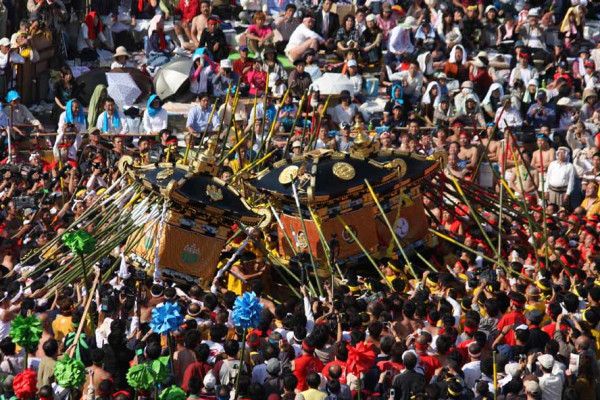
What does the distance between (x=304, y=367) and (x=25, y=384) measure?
8.13ft

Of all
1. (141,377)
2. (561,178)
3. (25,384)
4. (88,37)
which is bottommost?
(561,178)

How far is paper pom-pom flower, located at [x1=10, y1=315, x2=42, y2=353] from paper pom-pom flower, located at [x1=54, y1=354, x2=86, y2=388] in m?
0.75

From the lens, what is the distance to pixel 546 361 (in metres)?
14.3

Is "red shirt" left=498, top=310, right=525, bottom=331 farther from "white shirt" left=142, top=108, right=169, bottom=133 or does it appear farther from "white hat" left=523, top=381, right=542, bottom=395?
"white shirt" left=142, top=108, right=169, bottom=133

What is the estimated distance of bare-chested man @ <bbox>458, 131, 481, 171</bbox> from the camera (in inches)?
877

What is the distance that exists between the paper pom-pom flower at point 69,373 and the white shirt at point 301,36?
13267 mm

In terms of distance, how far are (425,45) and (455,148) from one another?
4.47 metres

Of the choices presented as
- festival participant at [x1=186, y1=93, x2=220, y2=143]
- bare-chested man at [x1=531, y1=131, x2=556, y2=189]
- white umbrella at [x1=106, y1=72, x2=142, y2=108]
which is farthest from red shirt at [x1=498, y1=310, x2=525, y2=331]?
white umbrella at [x1=106, y1=72, x2=142, y2=108]

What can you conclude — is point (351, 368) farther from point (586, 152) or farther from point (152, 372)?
point (586, 152)

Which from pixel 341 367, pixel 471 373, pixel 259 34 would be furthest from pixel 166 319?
pixel 259 34

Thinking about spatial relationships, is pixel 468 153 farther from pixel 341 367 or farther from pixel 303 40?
pixel 341 367

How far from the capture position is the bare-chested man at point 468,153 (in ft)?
73.0

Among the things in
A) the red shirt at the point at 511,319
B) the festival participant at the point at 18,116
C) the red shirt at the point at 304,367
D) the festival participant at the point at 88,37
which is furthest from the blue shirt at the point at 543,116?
the red shirt at the point at 304,367

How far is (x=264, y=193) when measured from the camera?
18.2 m
